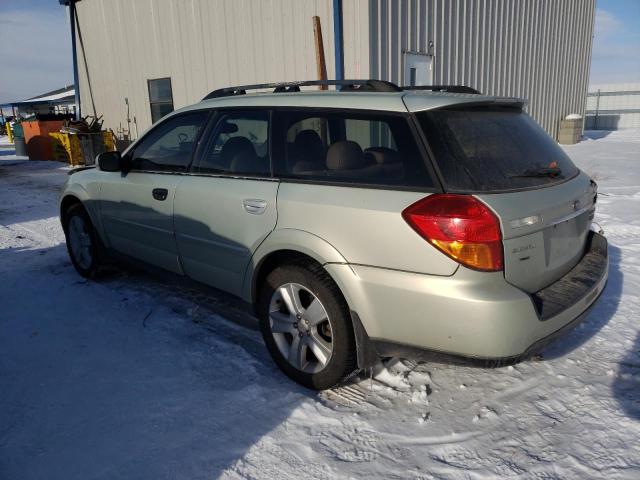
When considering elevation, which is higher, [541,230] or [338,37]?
[338,37]

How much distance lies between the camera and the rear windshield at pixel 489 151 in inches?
88.2

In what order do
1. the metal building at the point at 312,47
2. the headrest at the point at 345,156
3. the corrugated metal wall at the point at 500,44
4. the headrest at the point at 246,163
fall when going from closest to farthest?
the headrest at the point at 345,156
the headrest at the point at 246,163
the metal building at the point at 312,47
the corrugated metal wall at the point at 500,44

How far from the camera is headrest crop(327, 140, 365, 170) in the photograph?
8.50 ft

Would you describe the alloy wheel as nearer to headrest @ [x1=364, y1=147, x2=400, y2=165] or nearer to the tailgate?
headrest @ [x1=364, y1=147, x2=400, y2=165]

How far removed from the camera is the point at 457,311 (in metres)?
2.12

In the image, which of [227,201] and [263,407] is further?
[227,201]

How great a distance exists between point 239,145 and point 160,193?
0.75m

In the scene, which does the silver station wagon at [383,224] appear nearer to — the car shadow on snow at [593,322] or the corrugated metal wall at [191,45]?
the car shadow on snow at [593,322]

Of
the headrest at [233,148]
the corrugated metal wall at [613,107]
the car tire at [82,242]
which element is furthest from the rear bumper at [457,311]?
the corrugated metal wall at [613,107]

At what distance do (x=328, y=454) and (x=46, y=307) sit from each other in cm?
286

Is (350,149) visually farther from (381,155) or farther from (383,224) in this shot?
(383,224)

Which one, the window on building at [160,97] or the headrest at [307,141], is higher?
the window on building at [160,97]

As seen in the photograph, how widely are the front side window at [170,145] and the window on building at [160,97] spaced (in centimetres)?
931

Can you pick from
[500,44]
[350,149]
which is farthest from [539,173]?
[500,44]
